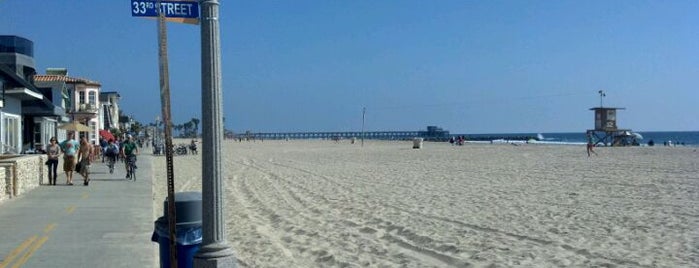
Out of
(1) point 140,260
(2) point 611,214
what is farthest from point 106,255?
(2) point 611,214

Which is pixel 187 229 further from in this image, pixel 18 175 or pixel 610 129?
pixel 610 129

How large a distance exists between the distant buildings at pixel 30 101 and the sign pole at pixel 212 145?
45.5 feet

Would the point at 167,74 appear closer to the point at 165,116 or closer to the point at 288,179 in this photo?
the point at 165,116

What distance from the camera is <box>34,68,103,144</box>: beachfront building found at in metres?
36.2

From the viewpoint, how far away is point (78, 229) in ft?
30.3

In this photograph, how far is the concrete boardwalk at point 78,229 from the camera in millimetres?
7215

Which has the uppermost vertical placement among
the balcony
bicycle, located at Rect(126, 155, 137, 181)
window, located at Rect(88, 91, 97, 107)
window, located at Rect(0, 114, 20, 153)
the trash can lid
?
window, located at Rect(88, 91, 97, 107)

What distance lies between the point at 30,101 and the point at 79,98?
19.3 metres

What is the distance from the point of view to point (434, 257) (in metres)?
8.23

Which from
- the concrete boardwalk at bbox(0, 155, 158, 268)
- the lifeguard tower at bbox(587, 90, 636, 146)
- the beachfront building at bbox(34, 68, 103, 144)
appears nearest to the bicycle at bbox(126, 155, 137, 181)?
the concrete boardwalk at bbox(0, 155, 158, 268)

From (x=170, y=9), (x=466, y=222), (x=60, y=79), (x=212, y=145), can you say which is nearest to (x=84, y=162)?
(x=466, y=222)

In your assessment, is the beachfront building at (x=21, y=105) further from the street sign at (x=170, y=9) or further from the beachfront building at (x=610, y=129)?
the beachfront building at (x=610, y=129)

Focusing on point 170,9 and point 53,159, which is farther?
point 53,159

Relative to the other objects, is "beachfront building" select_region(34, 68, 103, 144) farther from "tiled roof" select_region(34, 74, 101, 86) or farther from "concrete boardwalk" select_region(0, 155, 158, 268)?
"concrete boardwalk" select_region(0, 155, 158, 268)
